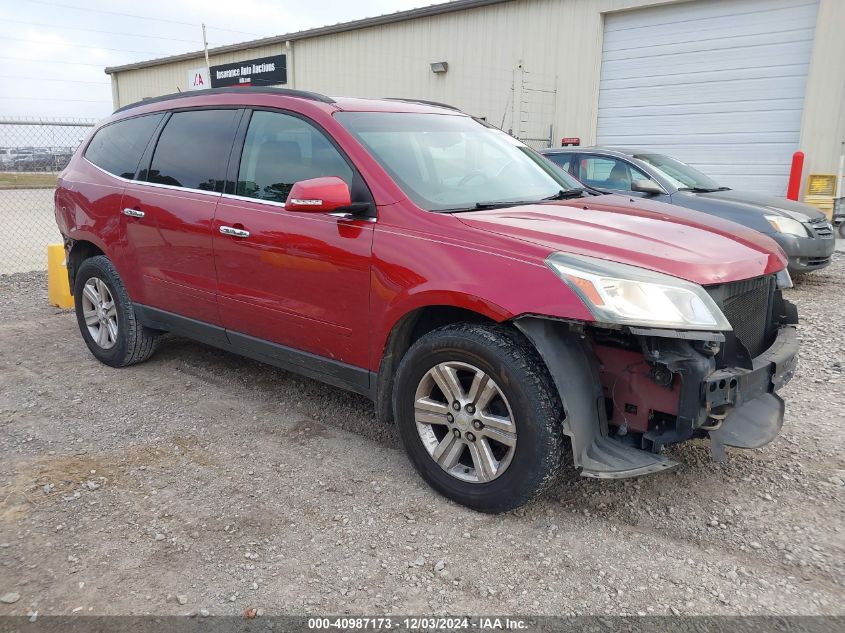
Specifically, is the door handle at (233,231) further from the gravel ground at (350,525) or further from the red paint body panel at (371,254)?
the gravel ground at (350,525)

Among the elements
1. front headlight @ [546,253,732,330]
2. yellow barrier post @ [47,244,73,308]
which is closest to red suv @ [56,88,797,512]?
front headlight @ [546,253,732,330]

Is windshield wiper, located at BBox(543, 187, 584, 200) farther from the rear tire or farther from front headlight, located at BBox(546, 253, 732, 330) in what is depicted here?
the rear tire

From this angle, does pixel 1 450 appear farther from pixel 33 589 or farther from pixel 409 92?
pixel 409 92

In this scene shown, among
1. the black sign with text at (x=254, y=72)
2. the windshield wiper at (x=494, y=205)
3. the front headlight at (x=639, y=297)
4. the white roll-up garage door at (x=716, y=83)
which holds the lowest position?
the front headlight at (x=639, y=297)

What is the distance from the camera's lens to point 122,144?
15.8 feet

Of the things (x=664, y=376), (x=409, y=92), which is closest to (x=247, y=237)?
(x=664, y=376)

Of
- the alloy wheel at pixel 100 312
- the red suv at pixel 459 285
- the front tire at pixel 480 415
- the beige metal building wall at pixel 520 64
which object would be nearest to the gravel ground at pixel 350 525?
the front tire at pixel 480 415

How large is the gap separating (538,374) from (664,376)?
19.1 inches

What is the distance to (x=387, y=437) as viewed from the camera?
3.77 m

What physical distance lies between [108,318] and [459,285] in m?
3.28

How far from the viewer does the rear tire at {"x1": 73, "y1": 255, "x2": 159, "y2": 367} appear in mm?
4777

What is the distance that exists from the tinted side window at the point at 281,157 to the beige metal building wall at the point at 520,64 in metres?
9.64

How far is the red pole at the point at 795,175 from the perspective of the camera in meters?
11.4

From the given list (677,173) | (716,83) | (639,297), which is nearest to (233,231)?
(639,297)
